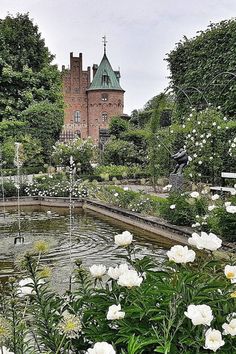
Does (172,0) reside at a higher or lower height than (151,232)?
higher

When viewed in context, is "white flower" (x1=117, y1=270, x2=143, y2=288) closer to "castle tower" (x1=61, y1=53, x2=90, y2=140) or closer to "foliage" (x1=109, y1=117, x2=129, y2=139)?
"foliage" (x1=109, y1=117, x2=129, y2=139)

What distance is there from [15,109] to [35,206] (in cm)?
1483

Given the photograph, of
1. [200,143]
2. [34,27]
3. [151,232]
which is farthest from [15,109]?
[151,232]

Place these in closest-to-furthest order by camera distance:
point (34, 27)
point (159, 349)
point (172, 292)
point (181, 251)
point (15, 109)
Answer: point (159, 349) → point (172, 292) → point (181, 251) → point (15, 109) → point (34, 27)

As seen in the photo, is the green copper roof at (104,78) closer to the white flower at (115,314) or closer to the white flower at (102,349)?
the white flower at (115,314)

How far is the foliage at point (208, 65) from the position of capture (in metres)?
16.4

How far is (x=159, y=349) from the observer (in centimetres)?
162

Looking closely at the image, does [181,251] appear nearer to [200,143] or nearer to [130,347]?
[130,347]

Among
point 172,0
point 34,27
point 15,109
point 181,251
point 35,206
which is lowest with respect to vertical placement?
point 35,206

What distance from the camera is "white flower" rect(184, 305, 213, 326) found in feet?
5.25

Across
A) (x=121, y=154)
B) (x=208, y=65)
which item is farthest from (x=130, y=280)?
(x=121, y=154)

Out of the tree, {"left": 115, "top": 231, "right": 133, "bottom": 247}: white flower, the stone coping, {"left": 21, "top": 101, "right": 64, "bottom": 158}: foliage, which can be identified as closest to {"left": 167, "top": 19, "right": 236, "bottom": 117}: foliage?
the stone coping

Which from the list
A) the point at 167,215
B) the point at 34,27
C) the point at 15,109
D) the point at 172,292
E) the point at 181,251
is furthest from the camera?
the point at 34,27

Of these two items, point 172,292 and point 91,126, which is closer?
point 172,292
